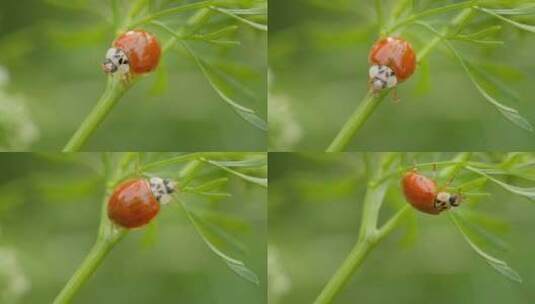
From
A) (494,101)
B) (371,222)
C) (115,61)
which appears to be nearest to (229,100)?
(115,61)

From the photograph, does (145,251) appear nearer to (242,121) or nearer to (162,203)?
(162,203)

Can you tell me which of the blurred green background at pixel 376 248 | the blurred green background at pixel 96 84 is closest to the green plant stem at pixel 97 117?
the blurred green background at pixel 96 84

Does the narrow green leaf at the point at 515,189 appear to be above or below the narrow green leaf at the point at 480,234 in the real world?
above

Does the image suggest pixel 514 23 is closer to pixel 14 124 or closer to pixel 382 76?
pixel 382 76

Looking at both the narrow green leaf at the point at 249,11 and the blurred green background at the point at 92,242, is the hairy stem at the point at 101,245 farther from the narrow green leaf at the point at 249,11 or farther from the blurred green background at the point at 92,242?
the narrow green leaf at the point at 249,11

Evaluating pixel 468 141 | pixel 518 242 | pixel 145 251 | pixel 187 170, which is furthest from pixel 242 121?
pixel 518 242

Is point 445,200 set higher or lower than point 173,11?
lower

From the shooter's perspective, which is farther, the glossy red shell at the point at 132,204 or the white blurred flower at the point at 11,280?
the white blurred flower at the point at 11,280
